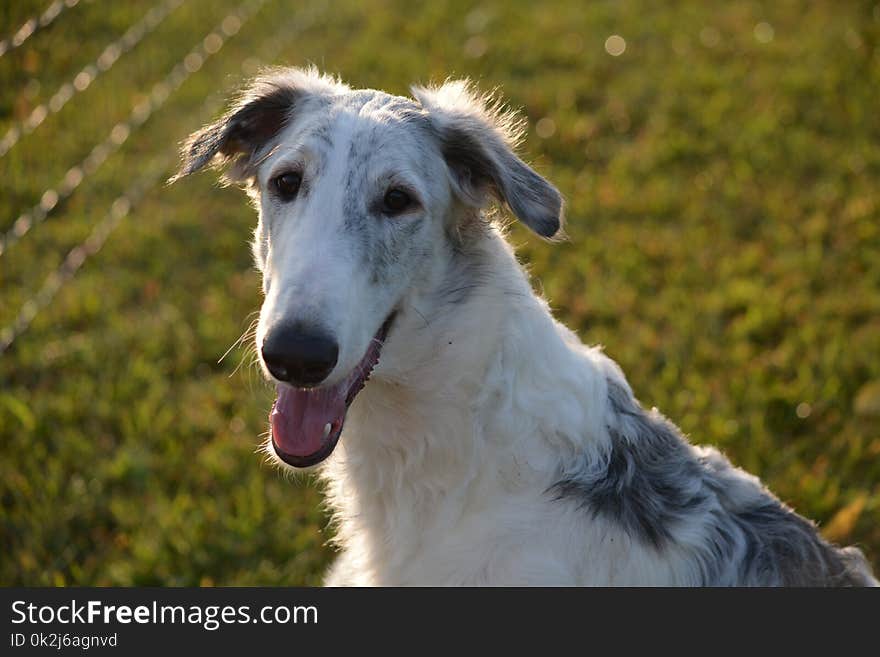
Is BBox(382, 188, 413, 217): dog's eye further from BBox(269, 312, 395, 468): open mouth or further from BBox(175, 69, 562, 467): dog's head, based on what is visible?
BBox(269, 312, 395, 468): open mouth

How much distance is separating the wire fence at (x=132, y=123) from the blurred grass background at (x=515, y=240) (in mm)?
47

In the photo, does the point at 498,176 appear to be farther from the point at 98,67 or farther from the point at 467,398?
the point at 98,67

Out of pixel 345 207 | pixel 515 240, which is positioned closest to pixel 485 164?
pixel 345 207

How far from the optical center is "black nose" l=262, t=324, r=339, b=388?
271cm

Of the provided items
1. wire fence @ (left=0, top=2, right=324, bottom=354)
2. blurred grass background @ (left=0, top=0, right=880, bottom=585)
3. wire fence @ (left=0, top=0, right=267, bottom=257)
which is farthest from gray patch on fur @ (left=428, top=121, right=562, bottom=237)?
wire fence @ (left=0, top=0, right=267, bottom=257)

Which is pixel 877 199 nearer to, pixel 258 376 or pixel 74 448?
pixel 258 376

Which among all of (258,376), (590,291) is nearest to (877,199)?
(590,291)

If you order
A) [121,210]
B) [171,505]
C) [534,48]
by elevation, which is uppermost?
[534,48]

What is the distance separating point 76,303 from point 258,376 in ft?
4.43

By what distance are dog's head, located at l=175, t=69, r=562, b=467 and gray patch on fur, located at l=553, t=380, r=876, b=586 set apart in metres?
0.80

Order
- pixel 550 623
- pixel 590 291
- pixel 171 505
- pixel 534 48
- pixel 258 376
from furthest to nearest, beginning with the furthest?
pixel 534 48
pixel 590 291
pixel 258 376
pixel 171 505
pixel 550 623

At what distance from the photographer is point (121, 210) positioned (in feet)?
23.4

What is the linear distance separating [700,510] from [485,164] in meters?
1.40

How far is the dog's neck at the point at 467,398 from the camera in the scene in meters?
3.25
